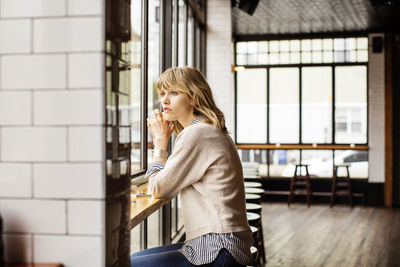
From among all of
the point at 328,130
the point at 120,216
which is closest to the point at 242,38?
the point at 328,130

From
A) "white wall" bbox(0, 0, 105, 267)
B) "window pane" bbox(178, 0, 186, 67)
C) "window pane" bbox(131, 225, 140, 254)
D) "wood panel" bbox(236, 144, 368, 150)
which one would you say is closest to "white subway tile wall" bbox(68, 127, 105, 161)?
"white wall" bbox(0, 0, 105, 267)

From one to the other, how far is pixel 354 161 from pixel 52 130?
28.6 feet

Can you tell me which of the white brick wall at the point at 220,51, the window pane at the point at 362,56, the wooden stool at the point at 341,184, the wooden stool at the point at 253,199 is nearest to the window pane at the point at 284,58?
the window pane at the point at 362,56

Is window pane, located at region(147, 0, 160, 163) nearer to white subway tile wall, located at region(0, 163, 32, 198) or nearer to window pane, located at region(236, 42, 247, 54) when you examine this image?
white subway tile wall, located at region(0, 163, 32, 198)

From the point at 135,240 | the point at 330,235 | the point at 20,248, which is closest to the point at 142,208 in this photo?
the point at 20,248

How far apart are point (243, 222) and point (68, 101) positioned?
2.72ft

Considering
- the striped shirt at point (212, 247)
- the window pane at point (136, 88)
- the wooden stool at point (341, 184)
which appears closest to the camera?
the striped shirt at point (212, 247)

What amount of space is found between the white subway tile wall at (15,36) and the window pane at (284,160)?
28.0 ft

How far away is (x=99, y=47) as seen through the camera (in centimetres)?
118

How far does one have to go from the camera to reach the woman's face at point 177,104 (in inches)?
75.6

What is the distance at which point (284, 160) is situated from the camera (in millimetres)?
9547

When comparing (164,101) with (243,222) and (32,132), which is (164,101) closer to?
(243,222)

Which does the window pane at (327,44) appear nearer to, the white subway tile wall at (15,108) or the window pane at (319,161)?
the window pane at (319,161)

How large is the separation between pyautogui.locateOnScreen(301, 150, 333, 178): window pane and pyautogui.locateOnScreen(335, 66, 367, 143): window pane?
371mm
